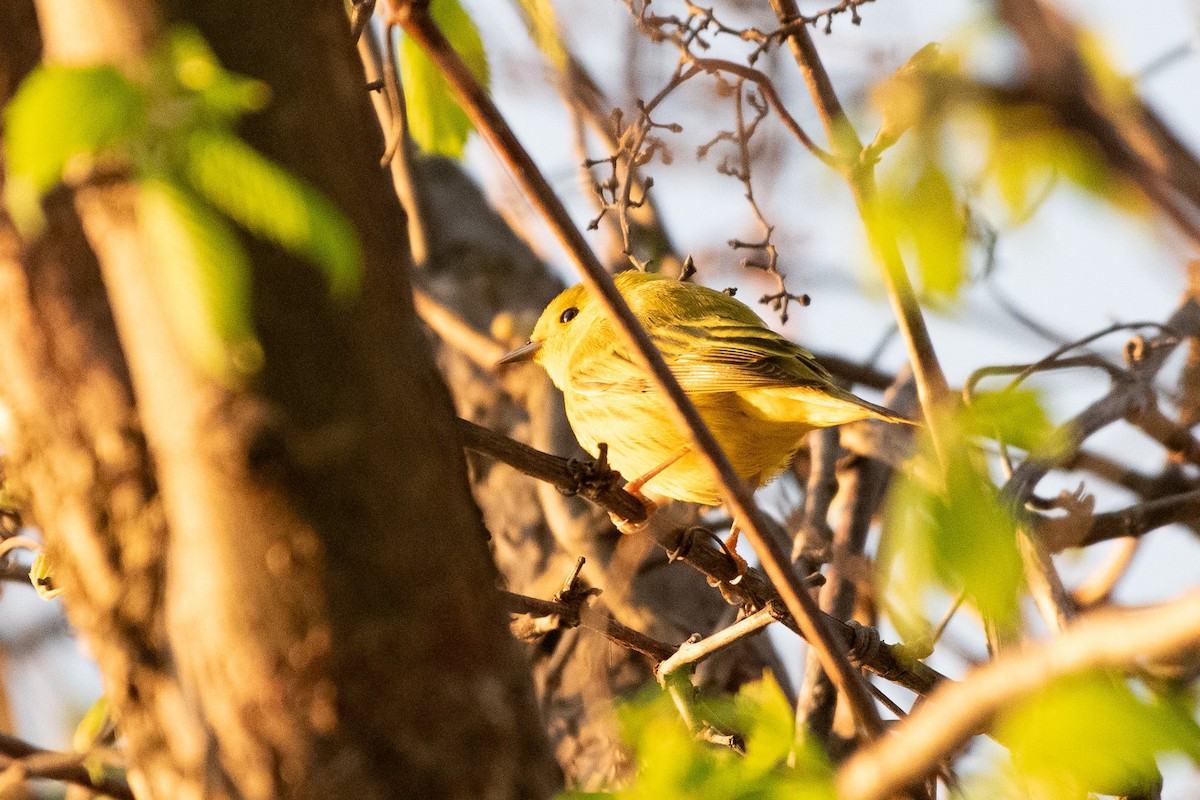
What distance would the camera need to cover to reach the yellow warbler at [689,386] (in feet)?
12.7

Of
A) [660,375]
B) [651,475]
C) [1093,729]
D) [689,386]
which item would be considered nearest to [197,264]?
[660,375]

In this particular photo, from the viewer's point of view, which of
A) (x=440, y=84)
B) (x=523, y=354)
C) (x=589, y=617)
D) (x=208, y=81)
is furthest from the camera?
(x=523, y=354)

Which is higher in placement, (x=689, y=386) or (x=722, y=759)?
(x=689, y=386)

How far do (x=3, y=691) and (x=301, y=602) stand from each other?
3469 millimetres

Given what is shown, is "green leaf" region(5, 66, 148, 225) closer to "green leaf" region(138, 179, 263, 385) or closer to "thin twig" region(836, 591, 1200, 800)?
"green leaf" region(138, 179, 263, 385)

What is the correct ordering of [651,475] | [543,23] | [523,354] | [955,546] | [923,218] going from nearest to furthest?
[955,546] → [923,218] → [543,23] → [651,475] → [523,354]

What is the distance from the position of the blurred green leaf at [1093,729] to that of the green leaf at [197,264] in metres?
0.90

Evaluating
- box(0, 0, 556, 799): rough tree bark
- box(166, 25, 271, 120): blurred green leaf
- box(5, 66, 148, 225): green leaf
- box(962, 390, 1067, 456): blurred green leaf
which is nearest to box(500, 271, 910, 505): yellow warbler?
box(962, 390, 1067, 456): blurred green leaf

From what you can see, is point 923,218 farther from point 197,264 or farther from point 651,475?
point 651,475

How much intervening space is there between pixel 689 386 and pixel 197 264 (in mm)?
2836

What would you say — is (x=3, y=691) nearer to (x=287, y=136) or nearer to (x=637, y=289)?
(x=637, y=289)

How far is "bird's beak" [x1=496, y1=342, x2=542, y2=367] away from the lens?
16.3 feet

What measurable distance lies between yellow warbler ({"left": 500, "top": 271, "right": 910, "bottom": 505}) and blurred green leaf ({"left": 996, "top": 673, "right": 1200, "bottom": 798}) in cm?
221

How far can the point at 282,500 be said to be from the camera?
4.87ft
